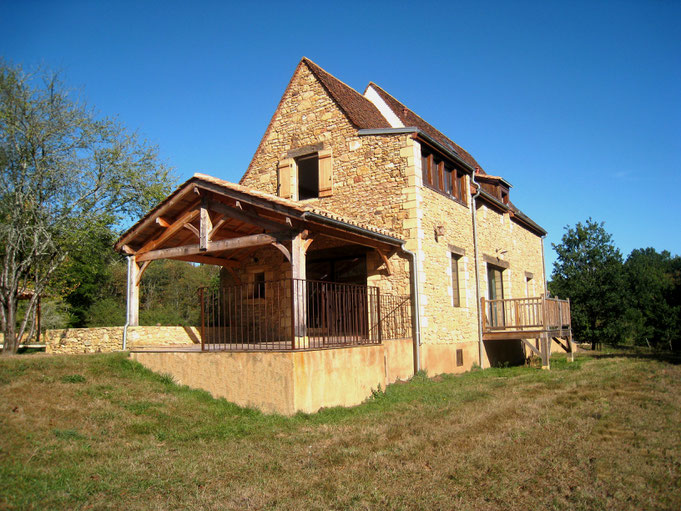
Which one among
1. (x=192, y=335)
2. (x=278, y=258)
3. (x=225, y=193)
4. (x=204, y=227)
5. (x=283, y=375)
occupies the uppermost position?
(x=225, y=193)

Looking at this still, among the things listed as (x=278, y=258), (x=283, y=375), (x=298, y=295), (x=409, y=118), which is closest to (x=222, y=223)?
(x=298, y=295)

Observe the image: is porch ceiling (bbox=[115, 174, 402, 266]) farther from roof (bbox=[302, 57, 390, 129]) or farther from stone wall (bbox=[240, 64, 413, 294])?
roof (bbox=[302, 57, 390, 129])

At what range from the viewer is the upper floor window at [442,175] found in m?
13.1

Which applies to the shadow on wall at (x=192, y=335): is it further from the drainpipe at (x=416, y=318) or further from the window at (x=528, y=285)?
the window at (x=528, y=285)

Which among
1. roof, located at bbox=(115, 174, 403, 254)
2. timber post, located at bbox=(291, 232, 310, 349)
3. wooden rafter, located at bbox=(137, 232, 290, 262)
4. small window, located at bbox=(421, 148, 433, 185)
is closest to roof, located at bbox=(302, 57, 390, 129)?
small window, located at bbox=(421, 148, 433, 185)

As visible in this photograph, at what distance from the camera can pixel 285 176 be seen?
14.3 meters

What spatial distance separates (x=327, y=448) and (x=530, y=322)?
10.5 meters

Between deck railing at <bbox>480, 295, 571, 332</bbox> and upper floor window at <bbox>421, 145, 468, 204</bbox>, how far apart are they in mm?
3119

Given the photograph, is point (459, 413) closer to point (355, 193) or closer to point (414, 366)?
point (414, 366)

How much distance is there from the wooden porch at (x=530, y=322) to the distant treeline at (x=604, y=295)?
9934 mm

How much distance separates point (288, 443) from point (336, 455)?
0.87 m

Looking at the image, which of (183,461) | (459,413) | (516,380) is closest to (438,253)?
(516,380)

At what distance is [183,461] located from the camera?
5742mm

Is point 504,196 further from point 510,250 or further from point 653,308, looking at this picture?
point 653,308
